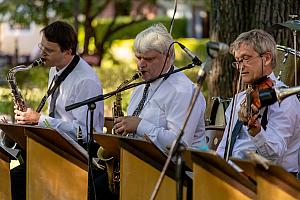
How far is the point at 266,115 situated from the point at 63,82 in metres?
1.74

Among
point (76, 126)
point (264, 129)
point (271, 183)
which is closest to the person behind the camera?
point (271, 183)

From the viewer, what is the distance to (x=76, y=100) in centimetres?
617

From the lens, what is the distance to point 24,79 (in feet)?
49.5

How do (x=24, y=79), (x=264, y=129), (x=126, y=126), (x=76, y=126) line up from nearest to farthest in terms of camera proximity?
(x=264, y=129), (x=126, y=126), (x=76, y=126), (x=24, y=79)

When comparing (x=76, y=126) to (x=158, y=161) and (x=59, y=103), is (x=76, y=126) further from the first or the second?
(x=158, y=161)

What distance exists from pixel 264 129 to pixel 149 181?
0.74m

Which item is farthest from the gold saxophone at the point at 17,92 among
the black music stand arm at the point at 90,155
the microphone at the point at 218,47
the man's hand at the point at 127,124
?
the microphone at the point at 218,47

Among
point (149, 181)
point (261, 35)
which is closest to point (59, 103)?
point (149, 181)

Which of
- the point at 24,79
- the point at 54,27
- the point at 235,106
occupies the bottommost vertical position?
the point at 24,79

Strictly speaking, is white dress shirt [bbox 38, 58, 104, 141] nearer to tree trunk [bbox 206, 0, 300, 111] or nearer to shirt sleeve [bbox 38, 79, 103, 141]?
shirt sleeve [bbox 38, 79, 103, 141]

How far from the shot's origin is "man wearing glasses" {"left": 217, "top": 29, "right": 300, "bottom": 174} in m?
5.00

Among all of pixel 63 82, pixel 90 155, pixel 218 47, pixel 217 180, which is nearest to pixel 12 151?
pixel 63 82

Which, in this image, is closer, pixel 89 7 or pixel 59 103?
pixel 59 103

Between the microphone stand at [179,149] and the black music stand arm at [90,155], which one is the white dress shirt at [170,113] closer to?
the black music stand arm at [90,155]
